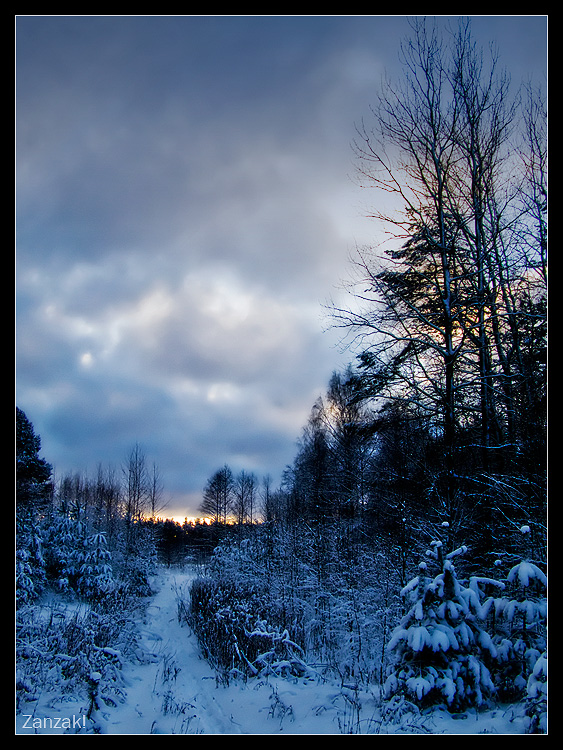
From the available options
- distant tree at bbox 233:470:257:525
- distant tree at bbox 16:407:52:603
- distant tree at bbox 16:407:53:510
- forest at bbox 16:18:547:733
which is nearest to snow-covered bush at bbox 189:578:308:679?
forest at bbox 16:18:547:733

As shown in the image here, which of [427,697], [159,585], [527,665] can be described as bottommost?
[159,585]

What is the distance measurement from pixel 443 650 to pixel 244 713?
2.71 metres

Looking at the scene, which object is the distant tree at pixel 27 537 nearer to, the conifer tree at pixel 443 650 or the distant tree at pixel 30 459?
the distant tree at pixel 30 459

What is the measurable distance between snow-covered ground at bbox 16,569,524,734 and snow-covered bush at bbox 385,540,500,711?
226 mm

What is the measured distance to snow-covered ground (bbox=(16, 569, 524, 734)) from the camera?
4.20 metres

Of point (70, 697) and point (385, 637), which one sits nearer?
point (70, 697)

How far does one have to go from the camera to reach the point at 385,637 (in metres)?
6.88

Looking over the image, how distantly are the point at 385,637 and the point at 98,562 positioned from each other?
11.5 meters

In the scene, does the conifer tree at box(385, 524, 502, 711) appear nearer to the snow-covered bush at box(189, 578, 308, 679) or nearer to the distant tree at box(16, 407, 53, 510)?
the snow-covered bush at box(189, 578, 308, 679)

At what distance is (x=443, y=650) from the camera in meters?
4.38

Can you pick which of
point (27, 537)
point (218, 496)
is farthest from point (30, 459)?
point (218, 496)

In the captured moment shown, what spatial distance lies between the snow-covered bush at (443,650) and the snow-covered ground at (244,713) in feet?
0.74
